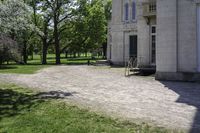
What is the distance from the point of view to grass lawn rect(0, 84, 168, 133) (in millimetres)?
6941

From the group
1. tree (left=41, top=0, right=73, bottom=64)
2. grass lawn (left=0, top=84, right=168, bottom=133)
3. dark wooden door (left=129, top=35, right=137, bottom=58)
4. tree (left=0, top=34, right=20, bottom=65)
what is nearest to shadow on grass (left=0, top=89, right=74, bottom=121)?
grass lawn (left=0, top=84, right=168, bottom=133)

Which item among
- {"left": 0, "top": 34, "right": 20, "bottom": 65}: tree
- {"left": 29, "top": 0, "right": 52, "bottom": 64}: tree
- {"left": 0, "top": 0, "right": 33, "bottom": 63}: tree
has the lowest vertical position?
{"left": 0, "top": 34, "right": 20, "bottom": 65}: tree

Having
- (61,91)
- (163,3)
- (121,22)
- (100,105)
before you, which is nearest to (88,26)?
(121,22)

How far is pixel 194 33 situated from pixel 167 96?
5.85m

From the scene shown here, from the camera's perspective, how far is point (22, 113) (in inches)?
339

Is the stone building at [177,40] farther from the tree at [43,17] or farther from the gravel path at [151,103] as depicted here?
the tree at [43,17]

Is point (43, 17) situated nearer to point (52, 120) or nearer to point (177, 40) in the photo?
Result: point (177, 40)

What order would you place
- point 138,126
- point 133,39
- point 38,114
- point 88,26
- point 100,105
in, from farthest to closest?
point 88,26 → point 133,39 → point 100,105 → point 38,114 → point 138,126

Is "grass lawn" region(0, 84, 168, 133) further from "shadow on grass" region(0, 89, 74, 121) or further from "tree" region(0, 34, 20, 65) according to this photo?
"tree" region(0, 34, 20, 65)

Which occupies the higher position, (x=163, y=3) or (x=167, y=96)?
(x=163, y=3)

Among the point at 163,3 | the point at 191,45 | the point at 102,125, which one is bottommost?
the point at 102,125

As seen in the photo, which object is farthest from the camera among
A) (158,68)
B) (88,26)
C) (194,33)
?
(88,26)

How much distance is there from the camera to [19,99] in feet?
35.0

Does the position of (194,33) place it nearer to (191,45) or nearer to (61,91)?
(191,45)
